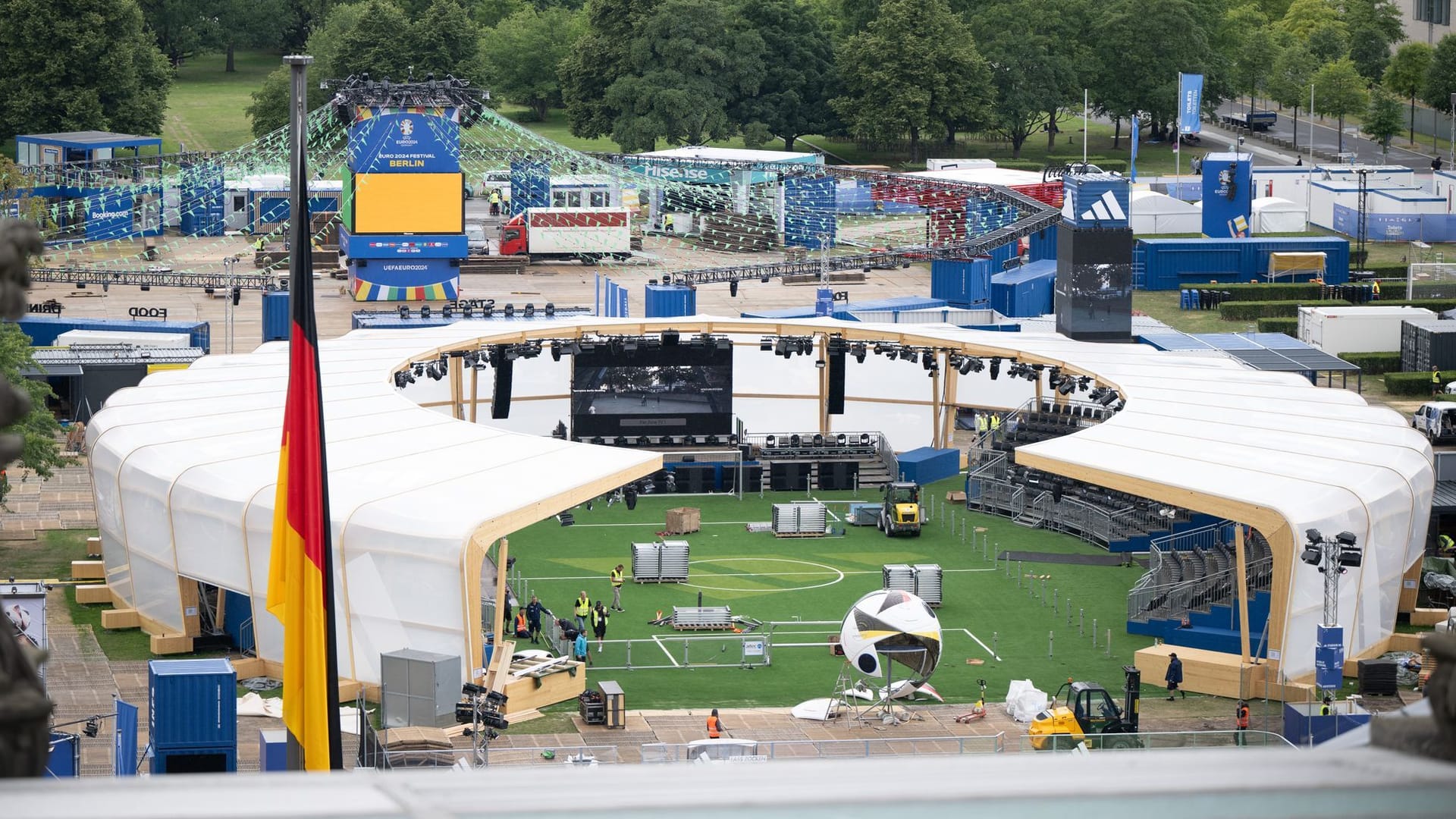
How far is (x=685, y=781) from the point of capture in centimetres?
540

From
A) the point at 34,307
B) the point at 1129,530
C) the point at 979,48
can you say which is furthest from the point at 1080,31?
the point at 1129,530

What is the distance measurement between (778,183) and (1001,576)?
198 feet

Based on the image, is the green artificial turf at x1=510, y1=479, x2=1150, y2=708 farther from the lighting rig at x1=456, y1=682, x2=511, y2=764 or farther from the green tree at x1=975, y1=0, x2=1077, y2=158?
the green tree at x1=975, y1=0, x2=1077, y2=158

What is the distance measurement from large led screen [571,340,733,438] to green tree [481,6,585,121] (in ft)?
289

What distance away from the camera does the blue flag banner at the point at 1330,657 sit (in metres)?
38.3

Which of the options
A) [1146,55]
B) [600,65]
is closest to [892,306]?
[600,65]

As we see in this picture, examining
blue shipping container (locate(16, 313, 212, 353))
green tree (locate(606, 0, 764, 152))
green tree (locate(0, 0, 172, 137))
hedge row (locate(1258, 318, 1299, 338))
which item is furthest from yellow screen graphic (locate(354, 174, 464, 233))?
green tree (locate(0, 0, 172, 137))

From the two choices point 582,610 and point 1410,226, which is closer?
point 582,610

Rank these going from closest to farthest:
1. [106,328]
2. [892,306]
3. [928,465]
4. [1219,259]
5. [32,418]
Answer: [32,418]
[928,465]
[106,328]
[892,306]
[1219,259]

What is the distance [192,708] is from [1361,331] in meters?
57.4

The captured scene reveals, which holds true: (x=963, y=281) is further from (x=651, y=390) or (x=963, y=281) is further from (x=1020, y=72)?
(x=1020, y=72)

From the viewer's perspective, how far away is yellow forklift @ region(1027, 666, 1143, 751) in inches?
1312

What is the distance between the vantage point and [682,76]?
128750mm

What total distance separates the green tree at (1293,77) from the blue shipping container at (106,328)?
298 feet
